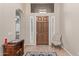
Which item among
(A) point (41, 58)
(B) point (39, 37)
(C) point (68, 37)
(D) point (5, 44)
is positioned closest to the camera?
(A) point (41, 58)

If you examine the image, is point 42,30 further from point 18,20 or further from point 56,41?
point 18,20

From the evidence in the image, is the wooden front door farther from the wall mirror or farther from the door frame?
the wall mirror

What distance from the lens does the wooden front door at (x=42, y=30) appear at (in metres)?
2.76

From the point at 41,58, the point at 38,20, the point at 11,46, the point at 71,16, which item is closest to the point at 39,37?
the point at 38,20

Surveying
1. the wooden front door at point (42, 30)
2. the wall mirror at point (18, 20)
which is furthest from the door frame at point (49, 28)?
the wall mirror at point (18, 20)

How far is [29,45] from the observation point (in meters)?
2.75

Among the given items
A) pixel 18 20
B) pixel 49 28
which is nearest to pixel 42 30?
pixel 49 28

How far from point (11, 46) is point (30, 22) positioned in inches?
31.7

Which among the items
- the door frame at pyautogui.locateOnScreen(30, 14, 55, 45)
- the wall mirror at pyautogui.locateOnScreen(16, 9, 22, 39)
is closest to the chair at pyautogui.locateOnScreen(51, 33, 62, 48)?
the door frame at pyautogui.locateOnScreen(30, 14, 55, 45)

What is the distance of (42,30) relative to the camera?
2812 millimetres

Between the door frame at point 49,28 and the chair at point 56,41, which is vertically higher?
the door frame at point 49,28

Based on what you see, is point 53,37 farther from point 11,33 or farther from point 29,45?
point 11,33

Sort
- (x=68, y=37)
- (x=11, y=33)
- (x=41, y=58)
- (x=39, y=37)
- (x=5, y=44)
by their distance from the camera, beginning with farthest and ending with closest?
(x=68, y=37) < (x=39, y=37) < (x=11, y=33) < (x=5, y=44) < (x=41, y=58)

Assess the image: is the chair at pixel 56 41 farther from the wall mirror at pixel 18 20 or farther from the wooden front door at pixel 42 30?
the wall mirror at pixel 18 20
